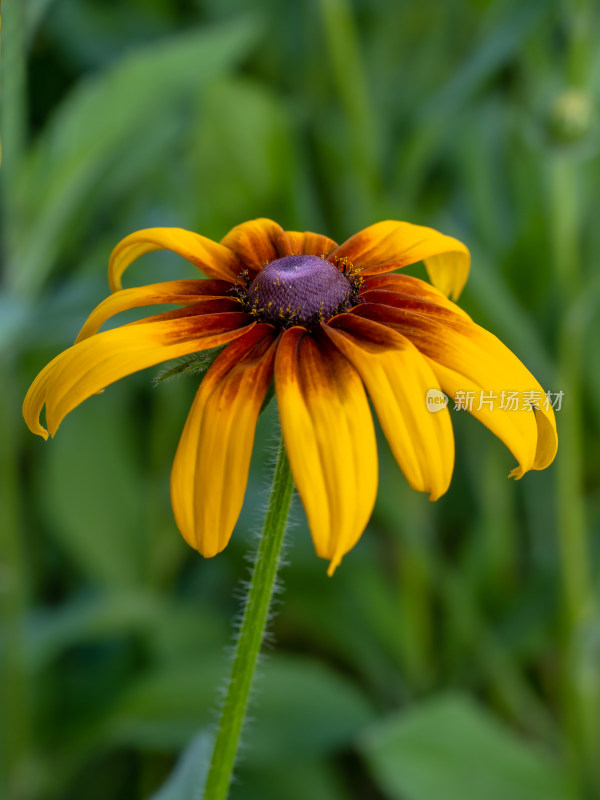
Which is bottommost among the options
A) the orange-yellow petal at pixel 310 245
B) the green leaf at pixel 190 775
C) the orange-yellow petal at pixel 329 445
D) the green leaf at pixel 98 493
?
the green leaf at pixel 190 775

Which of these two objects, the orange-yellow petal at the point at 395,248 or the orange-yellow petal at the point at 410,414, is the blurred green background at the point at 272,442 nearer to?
the orange-yellow petal at the point at 395,248

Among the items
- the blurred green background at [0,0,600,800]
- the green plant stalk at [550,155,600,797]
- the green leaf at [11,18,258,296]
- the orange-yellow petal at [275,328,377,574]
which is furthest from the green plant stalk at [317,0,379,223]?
the orange-yellow petal at [275,328,377,574]

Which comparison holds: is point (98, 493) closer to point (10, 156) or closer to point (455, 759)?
point (10, 156)

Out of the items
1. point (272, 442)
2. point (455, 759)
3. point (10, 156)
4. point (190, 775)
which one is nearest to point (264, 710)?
point (455, 759)

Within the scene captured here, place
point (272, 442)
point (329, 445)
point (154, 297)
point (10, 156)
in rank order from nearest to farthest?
point (329, 445) < point (154, 297) < point (10, 156) < point (272, 442)

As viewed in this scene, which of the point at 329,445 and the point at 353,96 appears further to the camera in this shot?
the point at 353,96

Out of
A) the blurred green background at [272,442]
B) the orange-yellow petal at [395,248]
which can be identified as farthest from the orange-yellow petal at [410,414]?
the blurred green background at [272,442]

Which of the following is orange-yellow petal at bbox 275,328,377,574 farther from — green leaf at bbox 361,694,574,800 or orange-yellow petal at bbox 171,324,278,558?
green leaf at bbox 361,694,574,800
